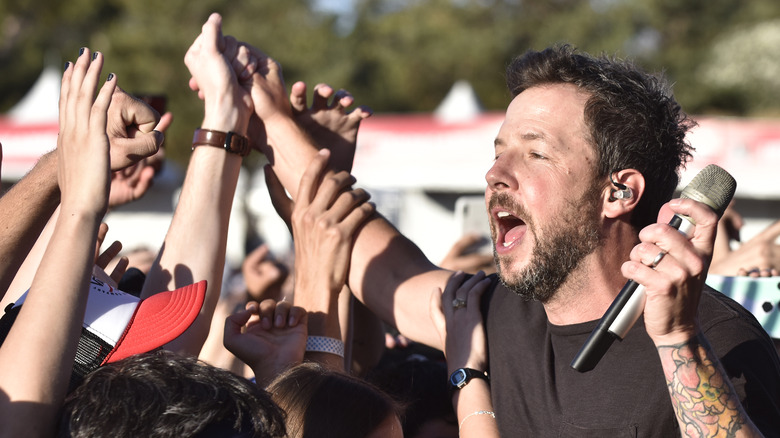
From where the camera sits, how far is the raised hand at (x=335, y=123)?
3.34 m

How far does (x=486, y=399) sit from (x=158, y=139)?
1.13m

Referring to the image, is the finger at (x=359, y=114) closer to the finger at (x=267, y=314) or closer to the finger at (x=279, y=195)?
the finger at (x=279, y=195)

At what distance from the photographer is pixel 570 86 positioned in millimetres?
2717

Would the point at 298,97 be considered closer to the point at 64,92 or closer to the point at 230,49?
the point at 230,49

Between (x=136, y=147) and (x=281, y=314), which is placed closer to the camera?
(x=136, y=147)

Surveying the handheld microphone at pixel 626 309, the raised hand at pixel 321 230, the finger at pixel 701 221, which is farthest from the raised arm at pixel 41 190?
the finger at pixel 701 221

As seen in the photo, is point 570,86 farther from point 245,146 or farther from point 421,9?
point 421,9

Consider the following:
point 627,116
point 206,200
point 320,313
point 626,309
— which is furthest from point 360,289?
point 626,309

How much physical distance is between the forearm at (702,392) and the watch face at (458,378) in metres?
0.71

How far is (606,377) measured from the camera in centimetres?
238

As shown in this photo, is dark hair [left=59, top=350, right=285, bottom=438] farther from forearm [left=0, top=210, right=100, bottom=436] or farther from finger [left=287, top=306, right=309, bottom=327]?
finger [left=287, top=306, right=309, bottom=327]

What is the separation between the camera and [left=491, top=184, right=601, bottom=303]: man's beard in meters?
2.55

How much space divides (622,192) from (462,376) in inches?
28.5

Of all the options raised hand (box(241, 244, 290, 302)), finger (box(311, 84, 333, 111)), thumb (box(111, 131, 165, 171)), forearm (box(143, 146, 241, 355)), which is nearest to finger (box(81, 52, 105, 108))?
thumb (box(111, 131, 165, 171))
